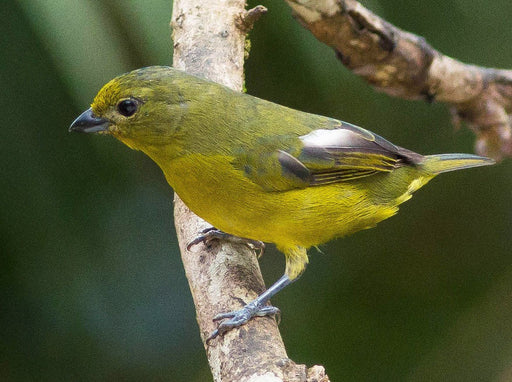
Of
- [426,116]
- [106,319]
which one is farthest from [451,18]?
[106,319]

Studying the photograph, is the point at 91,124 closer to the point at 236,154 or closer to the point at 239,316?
the point at 236,154

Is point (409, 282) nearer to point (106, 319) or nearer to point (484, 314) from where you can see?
point (484, 314)

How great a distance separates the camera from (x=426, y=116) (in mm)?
4773

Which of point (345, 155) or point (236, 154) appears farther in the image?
point (345, 155)

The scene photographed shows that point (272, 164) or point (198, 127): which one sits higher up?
point (198, 127)

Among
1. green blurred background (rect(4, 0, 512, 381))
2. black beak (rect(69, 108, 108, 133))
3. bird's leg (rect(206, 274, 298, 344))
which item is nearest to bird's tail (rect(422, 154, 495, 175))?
green blurred background (rect(4, 0, 512, 381))

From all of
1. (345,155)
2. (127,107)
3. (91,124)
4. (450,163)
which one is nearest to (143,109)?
(127,107)

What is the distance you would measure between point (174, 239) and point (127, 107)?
163 cm

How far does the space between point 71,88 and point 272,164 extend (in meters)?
1.39

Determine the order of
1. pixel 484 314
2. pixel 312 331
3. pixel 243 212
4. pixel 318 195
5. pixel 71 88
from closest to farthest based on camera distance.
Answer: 1. pixel 243 212
2. pixel 318 195
3. pixel 71 88
4. pixel 312 331
5. pixel 484 314

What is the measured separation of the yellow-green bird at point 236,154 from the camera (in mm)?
2879

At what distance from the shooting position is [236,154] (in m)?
2.92

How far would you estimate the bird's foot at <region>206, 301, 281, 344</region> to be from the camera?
2412 mm

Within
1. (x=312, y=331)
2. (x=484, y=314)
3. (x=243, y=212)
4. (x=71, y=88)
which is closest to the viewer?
(x=243, y=212)
